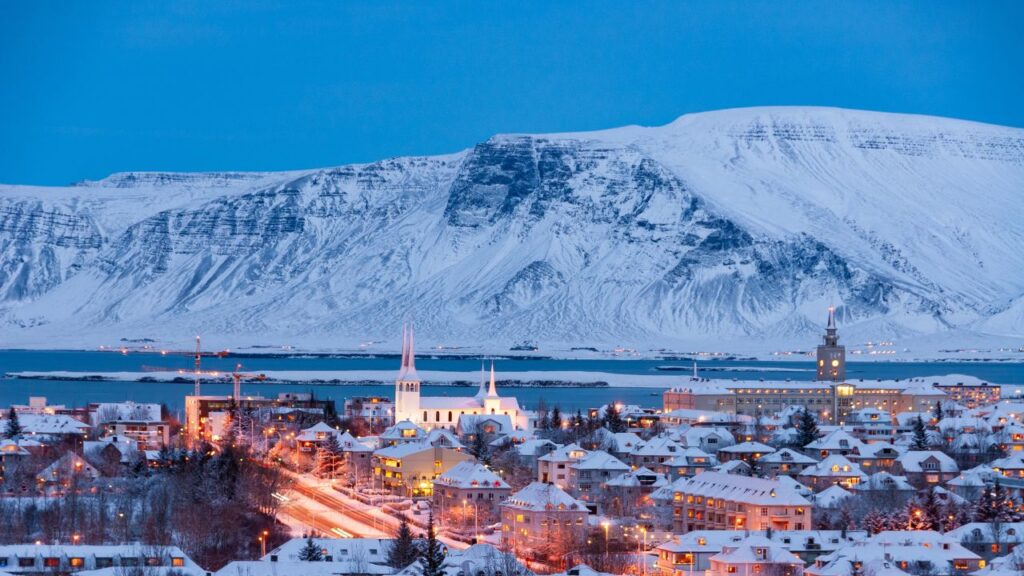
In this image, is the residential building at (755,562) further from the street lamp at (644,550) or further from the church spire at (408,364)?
the church spire at (408,364)

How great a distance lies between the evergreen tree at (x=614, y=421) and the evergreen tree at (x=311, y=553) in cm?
4636

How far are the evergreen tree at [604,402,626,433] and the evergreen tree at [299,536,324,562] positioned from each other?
46.4 metres

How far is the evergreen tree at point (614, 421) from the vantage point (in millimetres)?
95562

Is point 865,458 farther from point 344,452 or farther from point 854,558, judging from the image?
point 854,558

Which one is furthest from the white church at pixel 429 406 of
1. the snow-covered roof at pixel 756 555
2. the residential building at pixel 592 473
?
the snow-covered roof at pixel 756 555

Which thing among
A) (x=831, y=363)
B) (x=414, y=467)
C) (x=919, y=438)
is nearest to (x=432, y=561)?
(x=414, y=467)

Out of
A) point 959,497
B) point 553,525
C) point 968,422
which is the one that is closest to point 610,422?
point 968,422

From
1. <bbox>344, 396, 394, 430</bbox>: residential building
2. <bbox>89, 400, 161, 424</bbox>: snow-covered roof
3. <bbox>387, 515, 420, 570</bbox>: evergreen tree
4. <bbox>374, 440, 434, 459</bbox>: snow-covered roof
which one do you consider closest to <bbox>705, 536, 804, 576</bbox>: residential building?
<bbox>387, 515, 420, 570</bbox>: evergreen tree

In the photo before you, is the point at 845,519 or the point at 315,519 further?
the point at 315,519

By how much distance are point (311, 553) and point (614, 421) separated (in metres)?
50.0

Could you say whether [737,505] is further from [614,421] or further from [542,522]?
[614,421]

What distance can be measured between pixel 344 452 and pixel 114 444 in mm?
8249

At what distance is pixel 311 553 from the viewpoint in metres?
47.9

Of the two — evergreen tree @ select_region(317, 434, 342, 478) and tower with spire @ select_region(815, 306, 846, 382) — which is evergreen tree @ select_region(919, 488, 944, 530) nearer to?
evergreen tree @ select_region(317, 434, 342, 478)
